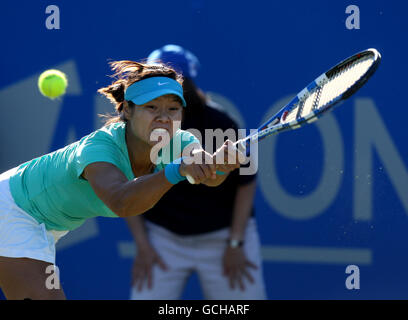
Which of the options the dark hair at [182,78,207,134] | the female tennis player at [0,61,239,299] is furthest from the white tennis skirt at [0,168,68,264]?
the dark hair at [182,78,207,134]

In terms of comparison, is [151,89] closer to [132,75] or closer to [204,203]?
[132,75]

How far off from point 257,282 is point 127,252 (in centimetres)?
93

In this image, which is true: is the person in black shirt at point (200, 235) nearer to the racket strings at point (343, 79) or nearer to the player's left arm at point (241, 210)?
the player's left arm at point (241, 210)

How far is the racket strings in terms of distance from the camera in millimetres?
2789

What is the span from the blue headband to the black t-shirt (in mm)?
1214

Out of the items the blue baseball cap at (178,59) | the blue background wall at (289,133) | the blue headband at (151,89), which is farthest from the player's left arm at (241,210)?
the blue headband at (151,89)

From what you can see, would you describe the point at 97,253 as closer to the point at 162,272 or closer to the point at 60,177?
the point at 162,272

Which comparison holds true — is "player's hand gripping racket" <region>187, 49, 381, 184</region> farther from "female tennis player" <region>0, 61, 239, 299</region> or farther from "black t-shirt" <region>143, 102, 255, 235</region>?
"black t-shirt" <region>143, 102, 255, 235</region>

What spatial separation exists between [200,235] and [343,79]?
1523 mm

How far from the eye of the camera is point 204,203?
4.10 m

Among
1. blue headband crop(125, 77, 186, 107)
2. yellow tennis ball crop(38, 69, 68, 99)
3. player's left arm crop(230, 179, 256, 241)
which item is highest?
yellow tennis ball crop(38, 69, 68, 99)

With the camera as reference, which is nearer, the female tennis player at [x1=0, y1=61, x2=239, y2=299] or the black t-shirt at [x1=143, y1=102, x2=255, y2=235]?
the female tennis player at [x1=0, y1=61, x2=239, y2=299]

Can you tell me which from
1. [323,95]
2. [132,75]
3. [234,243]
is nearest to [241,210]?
[234,243]
